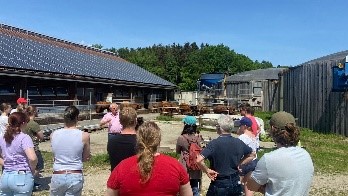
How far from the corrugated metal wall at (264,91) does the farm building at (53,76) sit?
30.4 ft

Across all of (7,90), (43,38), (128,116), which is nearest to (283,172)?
(128,116)

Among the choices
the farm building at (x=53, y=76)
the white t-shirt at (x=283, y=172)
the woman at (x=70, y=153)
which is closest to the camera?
the white t-shirt at (x=283, y=172)

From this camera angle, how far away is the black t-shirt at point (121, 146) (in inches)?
207

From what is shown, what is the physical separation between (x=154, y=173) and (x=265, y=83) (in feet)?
110

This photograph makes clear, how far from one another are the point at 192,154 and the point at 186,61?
7730cm

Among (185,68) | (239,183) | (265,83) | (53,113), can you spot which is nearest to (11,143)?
(239,183)

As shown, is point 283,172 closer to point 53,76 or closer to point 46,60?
point 53,76

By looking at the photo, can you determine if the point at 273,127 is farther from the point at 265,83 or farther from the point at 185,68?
the point at 185,68

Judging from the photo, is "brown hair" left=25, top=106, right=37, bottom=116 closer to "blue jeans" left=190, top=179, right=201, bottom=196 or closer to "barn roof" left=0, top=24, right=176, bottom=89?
"blue jeans" left=190, top=179, right=201, bottom=196

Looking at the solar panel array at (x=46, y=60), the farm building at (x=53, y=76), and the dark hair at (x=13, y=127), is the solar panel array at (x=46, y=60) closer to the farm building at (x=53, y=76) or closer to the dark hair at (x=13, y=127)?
the farm building at (x=53, y=76)

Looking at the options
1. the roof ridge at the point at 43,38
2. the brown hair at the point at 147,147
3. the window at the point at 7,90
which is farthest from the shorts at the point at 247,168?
the roof ridge at the point at 43,38

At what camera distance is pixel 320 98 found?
66.5 ft

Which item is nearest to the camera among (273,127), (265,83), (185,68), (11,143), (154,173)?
(154,173)

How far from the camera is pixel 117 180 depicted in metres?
3.21
